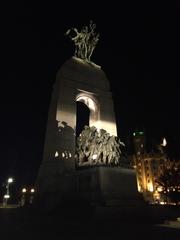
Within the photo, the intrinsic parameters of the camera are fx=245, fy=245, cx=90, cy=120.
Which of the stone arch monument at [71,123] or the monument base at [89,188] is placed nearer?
the monument base at [89,188]

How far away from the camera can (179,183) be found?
34.1 meters

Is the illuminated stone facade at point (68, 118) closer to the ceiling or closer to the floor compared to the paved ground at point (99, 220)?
closer to the ceiling

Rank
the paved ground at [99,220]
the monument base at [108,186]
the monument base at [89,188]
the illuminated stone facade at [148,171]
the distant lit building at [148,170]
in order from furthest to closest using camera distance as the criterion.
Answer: the illuminated stone facade at [148,171], the distant lit building at [148,170], the monument base at [89,188], the monument base at [108,186], the paved ground at [99,220]

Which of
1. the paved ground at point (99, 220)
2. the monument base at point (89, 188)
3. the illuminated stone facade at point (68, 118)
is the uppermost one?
the illuminated stone facade at point (68, 118)

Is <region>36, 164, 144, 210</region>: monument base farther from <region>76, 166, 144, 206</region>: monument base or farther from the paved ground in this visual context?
the paved ground

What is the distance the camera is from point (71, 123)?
65.7ft

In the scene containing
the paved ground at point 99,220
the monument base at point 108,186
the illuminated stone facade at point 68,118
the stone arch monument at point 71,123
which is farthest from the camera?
the illuminated stone facade at point 68,118

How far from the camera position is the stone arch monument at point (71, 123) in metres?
16.5

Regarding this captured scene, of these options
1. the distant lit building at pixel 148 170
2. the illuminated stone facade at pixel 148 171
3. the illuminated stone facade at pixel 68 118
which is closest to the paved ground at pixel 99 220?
the illuminated stone facade at pixel 68 118

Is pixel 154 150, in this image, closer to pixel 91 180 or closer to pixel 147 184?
pixel 147 184

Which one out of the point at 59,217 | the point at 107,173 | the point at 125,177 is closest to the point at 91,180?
the point at 107,173

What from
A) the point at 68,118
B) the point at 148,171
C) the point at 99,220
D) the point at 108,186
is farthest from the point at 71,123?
the point at 148,171

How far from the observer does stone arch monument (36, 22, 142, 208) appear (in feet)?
54.2

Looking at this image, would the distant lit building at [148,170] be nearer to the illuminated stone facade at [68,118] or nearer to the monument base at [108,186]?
the illuminated stone facade at [68,118]
